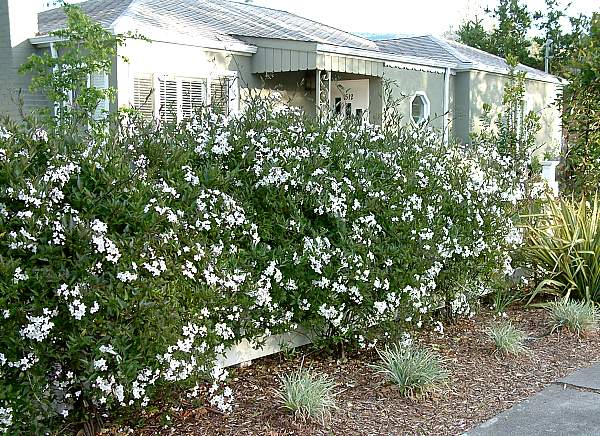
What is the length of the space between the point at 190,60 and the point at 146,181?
8980 millimetres

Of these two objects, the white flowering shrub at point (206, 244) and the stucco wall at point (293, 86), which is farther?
the stucco wall at point (293, 86)

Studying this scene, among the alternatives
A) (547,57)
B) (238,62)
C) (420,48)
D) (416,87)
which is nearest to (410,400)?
(238,62)

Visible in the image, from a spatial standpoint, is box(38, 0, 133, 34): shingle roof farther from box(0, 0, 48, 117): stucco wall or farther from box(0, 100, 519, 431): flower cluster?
box(0, 100, 519, 431): flower cluster

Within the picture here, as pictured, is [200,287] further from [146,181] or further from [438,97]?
[438,97]

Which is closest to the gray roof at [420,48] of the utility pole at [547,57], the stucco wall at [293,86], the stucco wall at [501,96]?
the stucco wall at [501,96]

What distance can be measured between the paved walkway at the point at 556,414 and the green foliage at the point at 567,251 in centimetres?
182

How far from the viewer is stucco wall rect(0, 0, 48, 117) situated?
450 inches

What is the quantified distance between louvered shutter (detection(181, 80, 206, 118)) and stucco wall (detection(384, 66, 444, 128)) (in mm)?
4900

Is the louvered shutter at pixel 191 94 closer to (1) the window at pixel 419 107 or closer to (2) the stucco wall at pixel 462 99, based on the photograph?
(1) the window at pixel 419 107

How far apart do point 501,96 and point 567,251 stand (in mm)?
13975

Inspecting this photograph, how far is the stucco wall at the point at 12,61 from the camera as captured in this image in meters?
11.4

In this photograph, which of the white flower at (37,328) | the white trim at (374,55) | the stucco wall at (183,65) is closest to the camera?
the white flower at (37,328)

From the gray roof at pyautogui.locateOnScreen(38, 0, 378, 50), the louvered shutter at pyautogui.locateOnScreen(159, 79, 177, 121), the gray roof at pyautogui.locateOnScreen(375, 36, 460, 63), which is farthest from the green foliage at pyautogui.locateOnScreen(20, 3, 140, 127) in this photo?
the gray roof at pyautogui.locateOnScreen(375, 36, 460, 63)

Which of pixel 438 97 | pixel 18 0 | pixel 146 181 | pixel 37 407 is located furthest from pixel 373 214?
pixel 438 97
